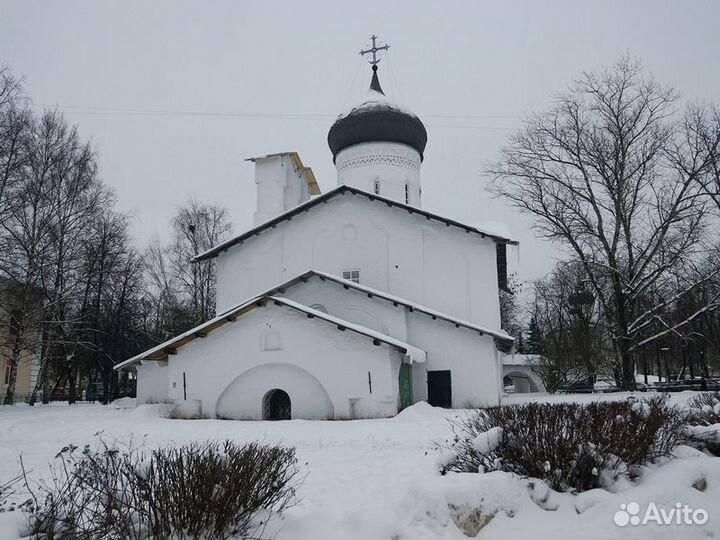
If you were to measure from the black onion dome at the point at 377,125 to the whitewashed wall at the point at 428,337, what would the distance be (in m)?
8.91

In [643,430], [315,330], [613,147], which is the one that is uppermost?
[613,147]

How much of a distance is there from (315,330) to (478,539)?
10344 millimetres

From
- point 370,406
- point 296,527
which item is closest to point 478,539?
point 296,527

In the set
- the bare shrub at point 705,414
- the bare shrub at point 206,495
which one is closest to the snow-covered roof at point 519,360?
the bare shrub at point 705,414

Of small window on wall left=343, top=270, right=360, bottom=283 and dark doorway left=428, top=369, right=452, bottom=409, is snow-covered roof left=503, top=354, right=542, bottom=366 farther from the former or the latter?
dark doorway left=428, top=369, right=452, bottom=409

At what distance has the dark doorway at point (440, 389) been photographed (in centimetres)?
1630

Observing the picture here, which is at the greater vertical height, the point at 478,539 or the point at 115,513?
the point at 115,513

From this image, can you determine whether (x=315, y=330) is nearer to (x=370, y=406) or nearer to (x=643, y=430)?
(x=370, y=406)

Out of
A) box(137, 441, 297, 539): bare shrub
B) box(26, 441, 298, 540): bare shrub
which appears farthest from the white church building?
box(26, 441, 298, 540): bare shrub

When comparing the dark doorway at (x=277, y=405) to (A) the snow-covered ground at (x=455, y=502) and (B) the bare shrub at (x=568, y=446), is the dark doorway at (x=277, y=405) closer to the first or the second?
(A) the snow-covered ground at (x=455, y=502)

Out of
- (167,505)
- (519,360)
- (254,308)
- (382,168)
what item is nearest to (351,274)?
(254,308)

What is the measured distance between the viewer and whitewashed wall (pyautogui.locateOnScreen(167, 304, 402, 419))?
13.8 metres

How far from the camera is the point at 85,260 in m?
20.8

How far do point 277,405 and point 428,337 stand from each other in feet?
16.3
